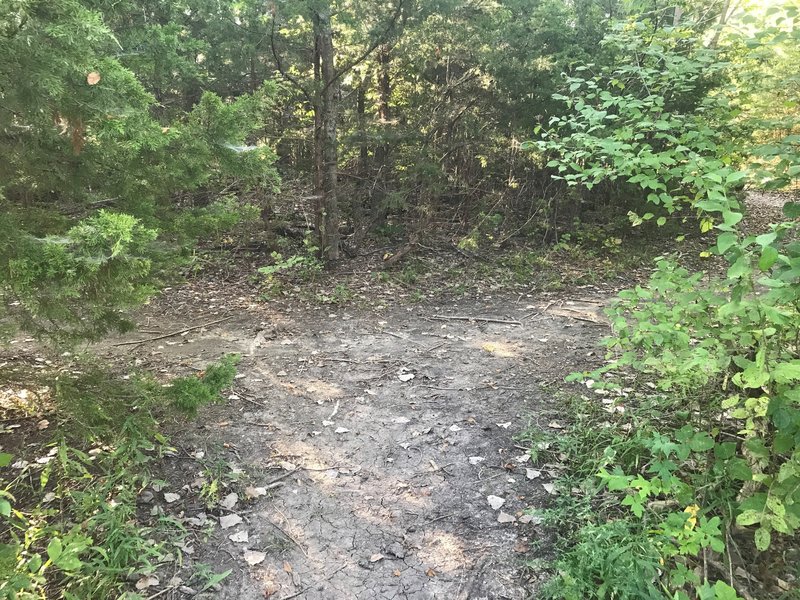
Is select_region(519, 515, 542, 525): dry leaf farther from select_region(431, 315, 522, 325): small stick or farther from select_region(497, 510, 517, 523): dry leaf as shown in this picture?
select_region(431, 315, 522, 325): small stick

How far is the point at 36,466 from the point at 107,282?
5.70 ft

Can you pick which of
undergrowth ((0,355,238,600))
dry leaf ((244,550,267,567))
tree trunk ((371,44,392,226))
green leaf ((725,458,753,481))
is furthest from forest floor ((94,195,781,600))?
tree trunk ((371,44,392,226))

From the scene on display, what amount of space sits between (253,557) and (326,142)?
23.2 ft

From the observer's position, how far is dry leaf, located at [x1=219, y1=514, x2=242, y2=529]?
3.19 metres

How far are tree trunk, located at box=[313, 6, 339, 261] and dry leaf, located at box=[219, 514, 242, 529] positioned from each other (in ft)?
21.3

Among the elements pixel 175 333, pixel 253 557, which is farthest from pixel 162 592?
pixel 175 333

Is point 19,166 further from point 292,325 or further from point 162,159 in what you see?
point 292,325

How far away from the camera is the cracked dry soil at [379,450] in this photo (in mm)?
2902

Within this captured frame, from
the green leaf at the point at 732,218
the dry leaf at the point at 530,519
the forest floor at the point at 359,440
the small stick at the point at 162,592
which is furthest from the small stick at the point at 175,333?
the green leaf at the point at 732,218

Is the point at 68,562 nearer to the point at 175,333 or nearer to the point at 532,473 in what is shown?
the point at 532,473

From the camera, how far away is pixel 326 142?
8.62 metres

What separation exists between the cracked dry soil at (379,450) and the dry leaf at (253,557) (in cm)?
4

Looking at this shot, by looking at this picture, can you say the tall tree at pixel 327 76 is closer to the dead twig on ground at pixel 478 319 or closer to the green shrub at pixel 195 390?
the dead twig on ground at pixel 478 319

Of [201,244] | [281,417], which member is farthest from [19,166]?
[201,244]
